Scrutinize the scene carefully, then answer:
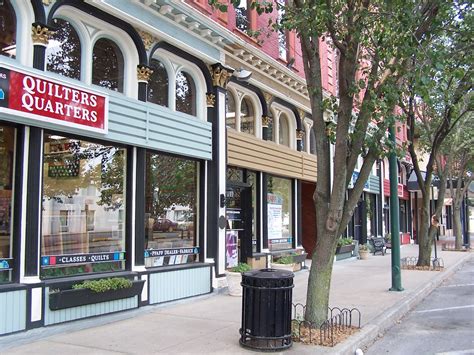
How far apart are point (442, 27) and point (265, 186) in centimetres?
649

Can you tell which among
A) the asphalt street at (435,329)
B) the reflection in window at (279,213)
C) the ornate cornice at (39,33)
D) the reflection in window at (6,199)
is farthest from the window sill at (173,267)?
the ornate cornice at (39,33)

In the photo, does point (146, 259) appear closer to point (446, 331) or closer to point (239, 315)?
point (239, 315)

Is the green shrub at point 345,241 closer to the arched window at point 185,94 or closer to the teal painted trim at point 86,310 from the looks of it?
the arched window at point 185,94

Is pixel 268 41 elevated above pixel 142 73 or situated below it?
above

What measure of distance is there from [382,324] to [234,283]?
3.61 m

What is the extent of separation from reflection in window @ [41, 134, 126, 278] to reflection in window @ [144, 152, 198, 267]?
0.74m

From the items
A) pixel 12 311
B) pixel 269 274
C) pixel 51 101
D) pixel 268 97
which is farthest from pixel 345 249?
pixel 12 311

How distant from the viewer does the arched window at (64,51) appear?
8109 mm

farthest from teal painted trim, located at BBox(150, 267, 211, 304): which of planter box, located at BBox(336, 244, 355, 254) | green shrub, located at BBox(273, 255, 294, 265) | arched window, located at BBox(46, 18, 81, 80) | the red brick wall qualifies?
planter box, located at BBox(336, 244, 355, 254)

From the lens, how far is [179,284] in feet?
32.9

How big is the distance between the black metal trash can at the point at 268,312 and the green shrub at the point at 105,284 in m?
2.79

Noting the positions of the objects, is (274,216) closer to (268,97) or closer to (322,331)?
(268,97)

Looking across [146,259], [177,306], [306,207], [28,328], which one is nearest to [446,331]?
[177,306]

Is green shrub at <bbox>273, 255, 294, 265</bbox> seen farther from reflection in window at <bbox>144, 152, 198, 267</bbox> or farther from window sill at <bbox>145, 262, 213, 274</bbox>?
reflection in window at <bbox>144, 152, 198, 267</bbox>
